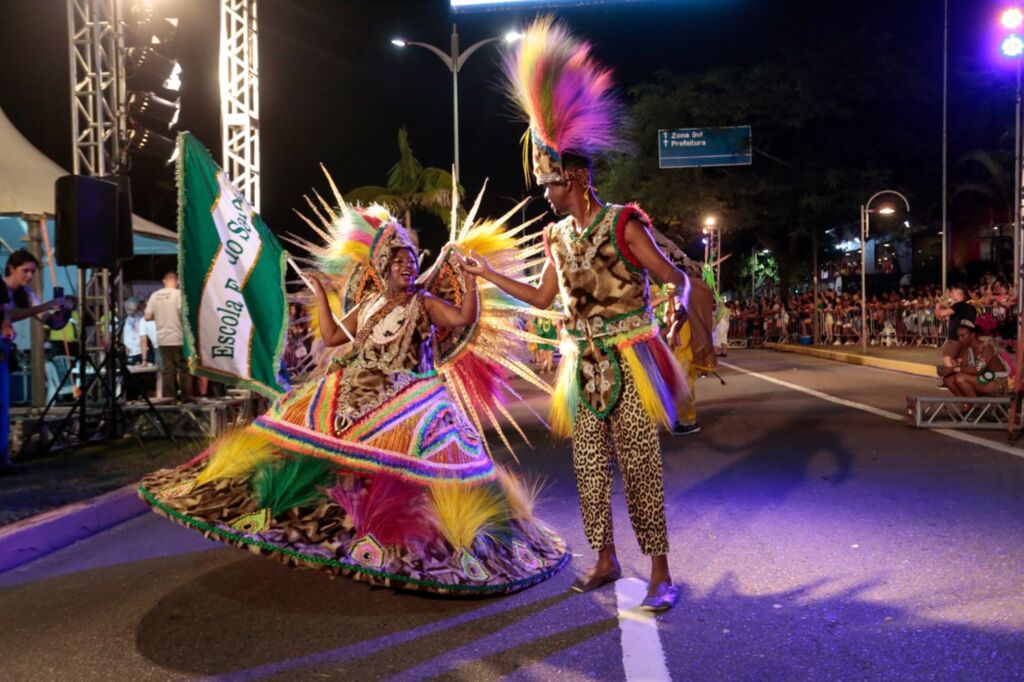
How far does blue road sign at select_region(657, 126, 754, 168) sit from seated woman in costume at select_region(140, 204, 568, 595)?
32137 mm

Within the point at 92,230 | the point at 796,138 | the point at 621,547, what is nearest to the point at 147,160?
the point at 796,138

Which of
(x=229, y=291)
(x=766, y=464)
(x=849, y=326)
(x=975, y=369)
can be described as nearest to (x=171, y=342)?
(x=229, y=291)

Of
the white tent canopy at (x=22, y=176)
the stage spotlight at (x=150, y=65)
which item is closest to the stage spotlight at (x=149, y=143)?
the stage spotlight at (x=150, y=65)

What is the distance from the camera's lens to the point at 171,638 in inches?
A: 158

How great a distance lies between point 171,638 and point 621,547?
8.16ft

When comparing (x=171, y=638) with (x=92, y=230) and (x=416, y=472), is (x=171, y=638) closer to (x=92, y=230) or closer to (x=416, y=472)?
(x=416, y=472)

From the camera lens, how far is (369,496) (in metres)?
4.16

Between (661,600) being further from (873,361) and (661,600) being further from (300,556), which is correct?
(873,361)

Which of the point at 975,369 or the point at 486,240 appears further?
the point at 975,369

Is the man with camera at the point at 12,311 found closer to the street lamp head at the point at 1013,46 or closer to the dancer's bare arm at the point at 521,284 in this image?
the dancer's bare arm at the point at 521,284

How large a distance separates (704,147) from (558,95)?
33201 mm

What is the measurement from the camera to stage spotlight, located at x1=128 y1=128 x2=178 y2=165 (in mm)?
10884

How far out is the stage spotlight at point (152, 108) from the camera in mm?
10922

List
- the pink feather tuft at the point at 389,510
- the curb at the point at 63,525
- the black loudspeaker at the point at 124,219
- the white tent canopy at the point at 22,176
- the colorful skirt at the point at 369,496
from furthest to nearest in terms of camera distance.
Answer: the white tent canopy at the point at 22,176 → the black loudspeaker at the point at 124,219 → the curb at the point at 63,525 → the pink feather tuft at the point at 389,510 → the colorful skirt at the point at 369,496
